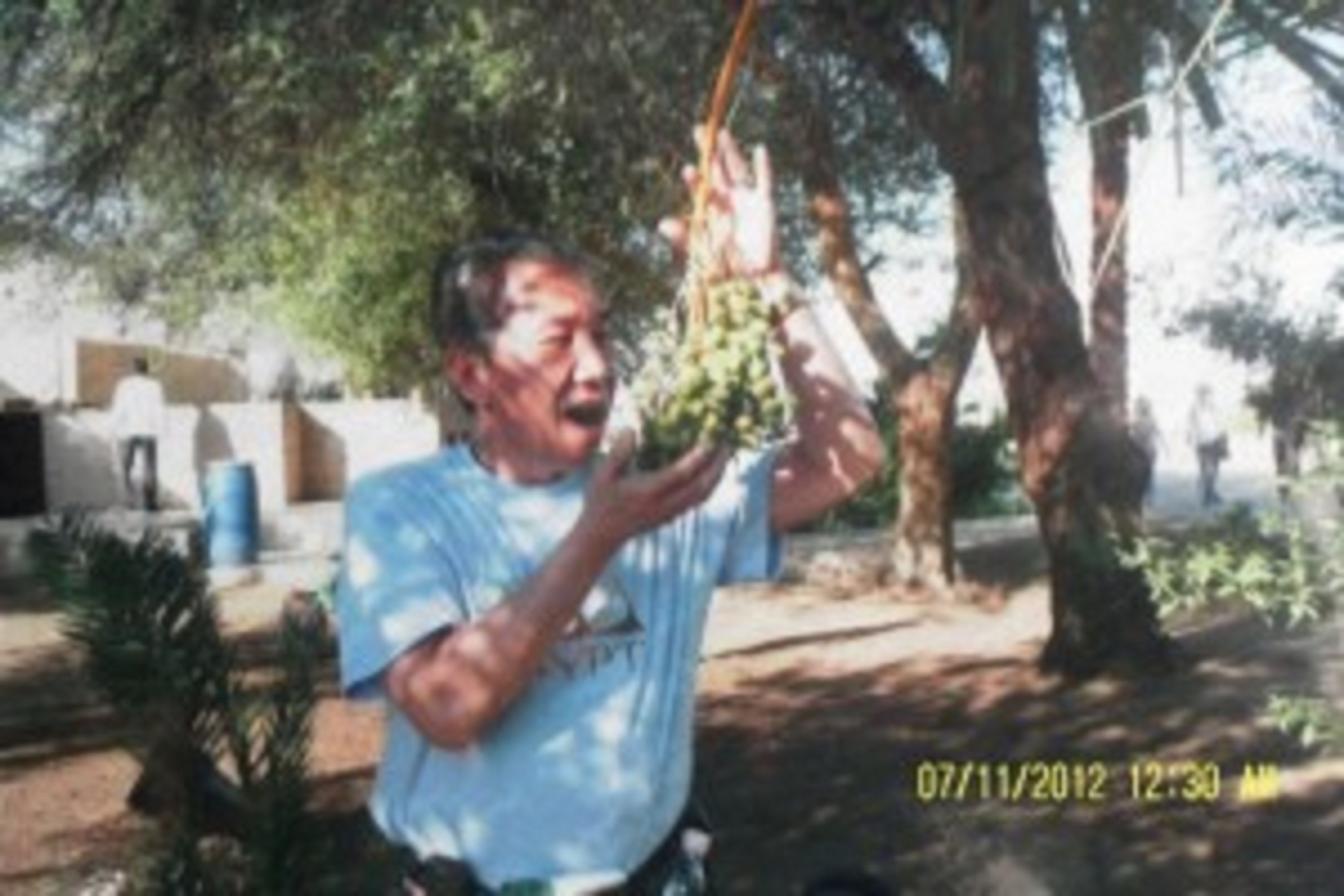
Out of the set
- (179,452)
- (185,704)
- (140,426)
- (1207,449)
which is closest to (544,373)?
(185,704)

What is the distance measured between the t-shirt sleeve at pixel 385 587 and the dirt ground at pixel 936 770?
256cm

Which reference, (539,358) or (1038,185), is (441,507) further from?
(1038,185)

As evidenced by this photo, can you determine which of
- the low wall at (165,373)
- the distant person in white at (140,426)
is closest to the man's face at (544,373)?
the distant person in white at (140,426)

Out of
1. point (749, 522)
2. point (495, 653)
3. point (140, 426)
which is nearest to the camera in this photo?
point (495, 653)

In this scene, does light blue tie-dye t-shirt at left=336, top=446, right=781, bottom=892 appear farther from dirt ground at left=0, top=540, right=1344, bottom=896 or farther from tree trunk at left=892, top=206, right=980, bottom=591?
tree trunk at left=892, top=206, right=980, bottom=591

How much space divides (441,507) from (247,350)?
1470 inches

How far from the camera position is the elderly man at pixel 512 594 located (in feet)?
7.89

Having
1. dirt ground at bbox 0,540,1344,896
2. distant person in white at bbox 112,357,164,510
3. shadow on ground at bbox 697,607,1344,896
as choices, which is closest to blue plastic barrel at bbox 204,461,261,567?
distant person in white at bbox 112,357,164,510

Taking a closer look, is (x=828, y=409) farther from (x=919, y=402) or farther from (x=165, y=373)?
(x=165, y=373)

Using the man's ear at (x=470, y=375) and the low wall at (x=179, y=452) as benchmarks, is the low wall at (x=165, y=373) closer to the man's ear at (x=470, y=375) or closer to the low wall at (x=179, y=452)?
the low wall at (x=179, y=452)

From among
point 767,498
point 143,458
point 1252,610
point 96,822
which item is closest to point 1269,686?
point 1252,610

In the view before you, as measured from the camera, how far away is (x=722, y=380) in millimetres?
2129

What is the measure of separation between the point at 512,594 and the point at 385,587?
224 mm
